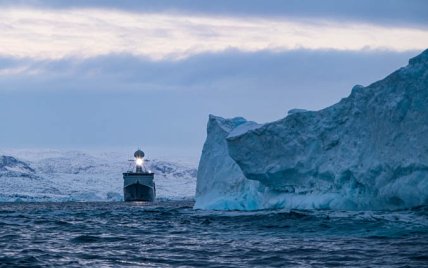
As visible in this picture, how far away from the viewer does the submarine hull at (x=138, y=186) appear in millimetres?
117375

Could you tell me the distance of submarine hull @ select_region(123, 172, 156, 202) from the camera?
117 m

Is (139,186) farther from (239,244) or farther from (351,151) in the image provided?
(239,244)

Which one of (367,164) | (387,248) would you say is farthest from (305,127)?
(387,248)

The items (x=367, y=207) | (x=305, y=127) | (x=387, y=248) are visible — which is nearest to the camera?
(x=387, y=248)

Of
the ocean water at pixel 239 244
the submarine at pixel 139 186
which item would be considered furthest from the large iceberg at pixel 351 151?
the submarine at pixel 139 186

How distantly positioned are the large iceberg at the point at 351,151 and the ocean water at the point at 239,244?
12.8 ft

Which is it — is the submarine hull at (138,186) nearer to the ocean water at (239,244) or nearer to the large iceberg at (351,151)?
the large iceberg at (351,151)

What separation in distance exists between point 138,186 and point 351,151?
7604cm

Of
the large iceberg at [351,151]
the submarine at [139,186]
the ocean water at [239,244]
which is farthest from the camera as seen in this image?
the submarine at [139,186]

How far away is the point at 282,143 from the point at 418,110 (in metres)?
9.53

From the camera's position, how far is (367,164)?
4262 centimetres

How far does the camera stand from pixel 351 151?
44469mm

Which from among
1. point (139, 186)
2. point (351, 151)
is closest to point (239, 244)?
point (351, 151)

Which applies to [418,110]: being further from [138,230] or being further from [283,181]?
[138,230]
